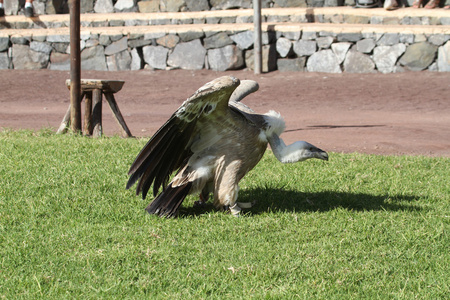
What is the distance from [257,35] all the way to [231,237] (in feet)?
35.6

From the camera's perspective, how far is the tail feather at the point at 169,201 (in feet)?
14.5

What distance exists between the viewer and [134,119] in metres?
10.6

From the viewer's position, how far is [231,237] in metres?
4.08

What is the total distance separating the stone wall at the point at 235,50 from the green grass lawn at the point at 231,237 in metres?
8.53

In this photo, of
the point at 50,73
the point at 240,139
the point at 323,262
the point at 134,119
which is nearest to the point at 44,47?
the point at 50,73

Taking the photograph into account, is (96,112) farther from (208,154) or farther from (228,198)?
(228,198)

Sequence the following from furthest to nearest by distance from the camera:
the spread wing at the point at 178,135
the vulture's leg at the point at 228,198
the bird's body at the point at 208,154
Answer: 1. the vulture's leg at the point at 228,198
2. the bird's body at the point at 208,154
3. the spread wing at the point at 178,135

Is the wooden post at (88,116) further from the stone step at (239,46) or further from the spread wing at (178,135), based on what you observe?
the stone step at (239,46)

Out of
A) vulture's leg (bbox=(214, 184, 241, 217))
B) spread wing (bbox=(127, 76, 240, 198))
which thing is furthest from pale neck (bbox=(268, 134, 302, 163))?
spread wing (bbox=(127, 76, 240, 198))

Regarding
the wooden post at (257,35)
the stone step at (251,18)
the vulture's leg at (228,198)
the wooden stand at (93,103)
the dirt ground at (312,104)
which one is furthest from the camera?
the stone step at (251,18)

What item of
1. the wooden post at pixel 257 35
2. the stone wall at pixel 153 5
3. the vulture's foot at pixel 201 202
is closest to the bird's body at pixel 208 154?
the vulture's foot at pixel 201 202

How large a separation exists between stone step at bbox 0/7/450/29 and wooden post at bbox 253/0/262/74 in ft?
5.78

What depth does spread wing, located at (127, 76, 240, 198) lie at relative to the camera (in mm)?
4039

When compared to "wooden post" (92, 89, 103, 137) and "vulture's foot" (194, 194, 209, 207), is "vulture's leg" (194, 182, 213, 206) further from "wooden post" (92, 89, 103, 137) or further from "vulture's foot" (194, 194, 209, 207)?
"wooden post" (92, 89, 103, 137)
